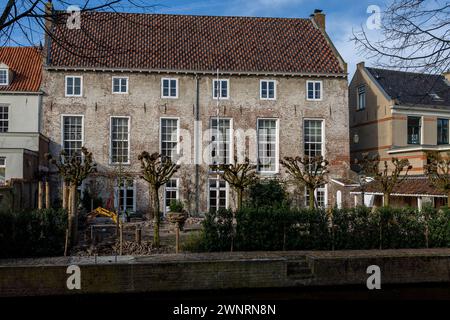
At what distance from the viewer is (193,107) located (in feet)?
86.0

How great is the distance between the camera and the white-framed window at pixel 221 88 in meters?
26.4

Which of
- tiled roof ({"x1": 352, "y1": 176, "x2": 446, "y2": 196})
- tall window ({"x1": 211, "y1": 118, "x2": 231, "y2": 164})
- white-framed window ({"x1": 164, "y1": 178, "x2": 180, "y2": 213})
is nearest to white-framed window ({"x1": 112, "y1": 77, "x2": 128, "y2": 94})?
tall window ({"x1": 211, "y1": 118, "x2": 231, "y2": 164})

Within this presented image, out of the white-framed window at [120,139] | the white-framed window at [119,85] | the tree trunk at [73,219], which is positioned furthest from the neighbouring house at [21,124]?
the tree trunk at [73,219]

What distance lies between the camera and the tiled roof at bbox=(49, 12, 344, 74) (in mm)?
26156

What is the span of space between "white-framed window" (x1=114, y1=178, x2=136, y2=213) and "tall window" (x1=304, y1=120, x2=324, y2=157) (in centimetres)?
1011

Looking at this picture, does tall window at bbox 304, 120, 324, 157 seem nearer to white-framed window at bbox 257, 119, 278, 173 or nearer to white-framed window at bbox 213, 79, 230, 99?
white-framed window at bbox 257, 119, 278, 173

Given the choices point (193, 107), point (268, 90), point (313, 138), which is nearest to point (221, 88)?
point (193, 107)

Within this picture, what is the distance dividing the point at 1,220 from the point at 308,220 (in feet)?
28.5

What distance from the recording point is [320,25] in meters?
29.6

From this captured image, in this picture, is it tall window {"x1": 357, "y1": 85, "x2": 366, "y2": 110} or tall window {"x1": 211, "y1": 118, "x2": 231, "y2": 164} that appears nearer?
tall window {"x1": 211, "y1": 118, "x2": 231, "y2": 164}

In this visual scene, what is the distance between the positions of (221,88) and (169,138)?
4066mm

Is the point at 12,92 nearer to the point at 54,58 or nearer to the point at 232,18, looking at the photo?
the point at 54,58

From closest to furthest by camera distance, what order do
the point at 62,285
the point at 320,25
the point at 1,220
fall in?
the point at 62,285 < the point at 1,220 < the point at 320,25
